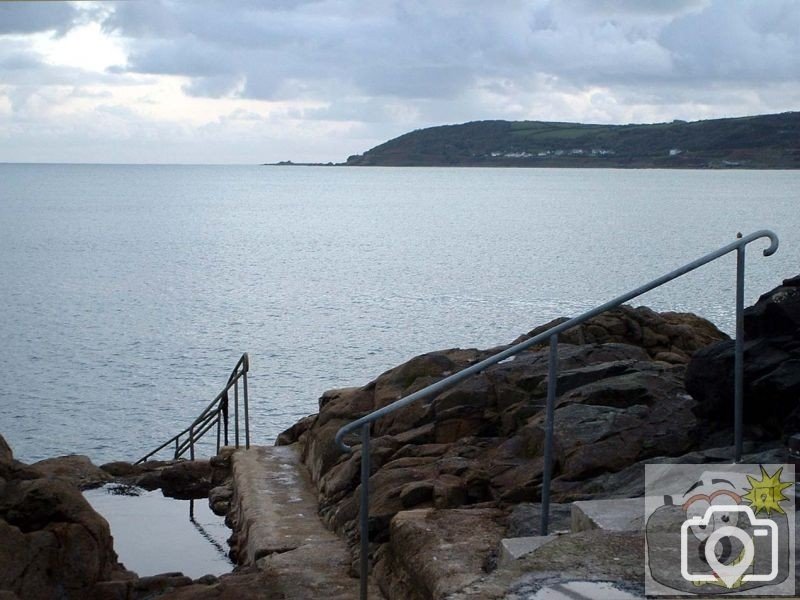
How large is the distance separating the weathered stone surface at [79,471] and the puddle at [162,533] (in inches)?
15.0

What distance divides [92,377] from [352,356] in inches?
266

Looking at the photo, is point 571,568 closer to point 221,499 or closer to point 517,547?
point 517,547

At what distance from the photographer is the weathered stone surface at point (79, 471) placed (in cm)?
1605

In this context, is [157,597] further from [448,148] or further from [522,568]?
[448,148]

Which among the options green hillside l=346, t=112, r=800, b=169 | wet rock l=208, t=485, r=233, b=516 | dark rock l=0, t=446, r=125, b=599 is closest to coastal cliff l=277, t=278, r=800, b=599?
wet rock l=208, t=485, r=233, b=516

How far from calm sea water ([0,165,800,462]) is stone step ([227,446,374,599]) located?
10258 mm

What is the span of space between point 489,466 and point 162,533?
6866 millimetres

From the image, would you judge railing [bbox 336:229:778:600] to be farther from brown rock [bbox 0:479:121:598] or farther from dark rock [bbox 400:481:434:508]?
brown rock [bbox 0:479:121:598]

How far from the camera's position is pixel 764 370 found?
256 inches

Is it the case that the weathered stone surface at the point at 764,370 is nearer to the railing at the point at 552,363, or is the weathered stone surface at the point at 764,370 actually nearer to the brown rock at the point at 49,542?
the railing at the point at 552,363

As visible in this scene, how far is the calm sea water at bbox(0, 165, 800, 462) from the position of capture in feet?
85.0

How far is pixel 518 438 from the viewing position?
8.31 m

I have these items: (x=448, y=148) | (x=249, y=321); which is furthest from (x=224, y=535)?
(x=448, y=148)

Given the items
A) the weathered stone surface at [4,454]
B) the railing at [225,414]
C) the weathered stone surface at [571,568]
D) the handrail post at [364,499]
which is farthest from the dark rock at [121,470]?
the weathered stone surface at [571,568]
